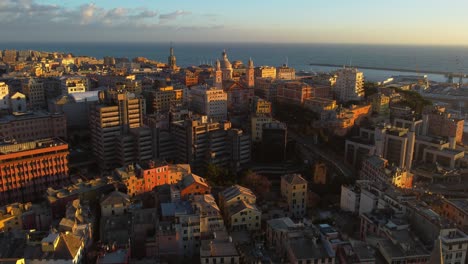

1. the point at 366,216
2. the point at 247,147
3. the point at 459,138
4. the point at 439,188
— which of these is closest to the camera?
the point at 366,216

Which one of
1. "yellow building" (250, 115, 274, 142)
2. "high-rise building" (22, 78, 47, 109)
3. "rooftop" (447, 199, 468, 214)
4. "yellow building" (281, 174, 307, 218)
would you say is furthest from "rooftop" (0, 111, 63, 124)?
"rooftop" (447, 199, 468, 214)

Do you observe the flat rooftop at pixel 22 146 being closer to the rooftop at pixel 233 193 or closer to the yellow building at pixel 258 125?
the rooftop at pixel 233 193

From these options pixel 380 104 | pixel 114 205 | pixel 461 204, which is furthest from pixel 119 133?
pixel 380 104

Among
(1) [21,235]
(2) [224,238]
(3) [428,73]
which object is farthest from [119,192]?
(3) [428,73]

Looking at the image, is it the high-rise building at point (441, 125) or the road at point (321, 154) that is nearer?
the road at point (321, 154)

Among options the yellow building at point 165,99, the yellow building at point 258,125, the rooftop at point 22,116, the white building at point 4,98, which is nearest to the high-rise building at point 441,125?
the yellow building at point 258,125

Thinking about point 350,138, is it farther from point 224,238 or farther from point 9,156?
point 9,156
